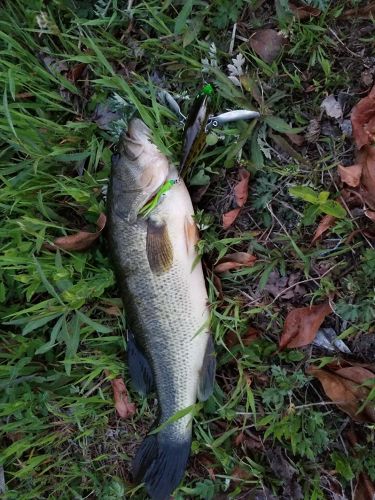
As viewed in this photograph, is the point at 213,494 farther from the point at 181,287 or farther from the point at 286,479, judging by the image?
the point at 181,287

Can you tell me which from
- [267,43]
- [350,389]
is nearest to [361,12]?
[267,43]

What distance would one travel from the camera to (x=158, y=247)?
2895 millimetres

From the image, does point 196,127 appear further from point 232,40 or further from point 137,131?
point 232,40

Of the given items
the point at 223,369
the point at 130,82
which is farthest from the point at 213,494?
the point at 130,82

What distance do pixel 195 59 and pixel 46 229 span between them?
4.65 feet

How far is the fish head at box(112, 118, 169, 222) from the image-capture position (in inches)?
114

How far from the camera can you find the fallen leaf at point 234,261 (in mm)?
3021

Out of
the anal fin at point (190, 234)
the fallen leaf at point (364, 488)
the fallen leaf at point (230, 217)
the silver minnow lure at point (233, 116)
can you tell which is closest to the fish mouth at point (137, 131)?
the silver minnow lure at point (233, 116)

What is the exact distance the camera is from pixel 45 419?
3406 millimetres

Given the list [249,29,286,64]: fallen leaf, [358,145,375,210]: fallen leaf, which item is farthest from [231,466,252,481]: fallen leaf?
[249,29,286,64]: fallen leaf

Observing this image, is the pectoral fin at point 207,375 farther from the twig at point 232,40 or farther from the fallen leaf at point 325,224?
the twig at point 232,40

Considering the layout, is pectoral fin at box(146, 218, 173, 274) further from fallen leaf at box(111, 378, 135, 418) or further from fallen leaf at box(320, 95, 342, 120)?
fallen leaf at box(320, 95, 342, 120)

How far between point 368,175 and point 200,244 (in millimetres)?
991

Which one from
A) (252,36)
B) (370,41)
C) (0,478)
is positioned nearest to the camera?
(370,41)
